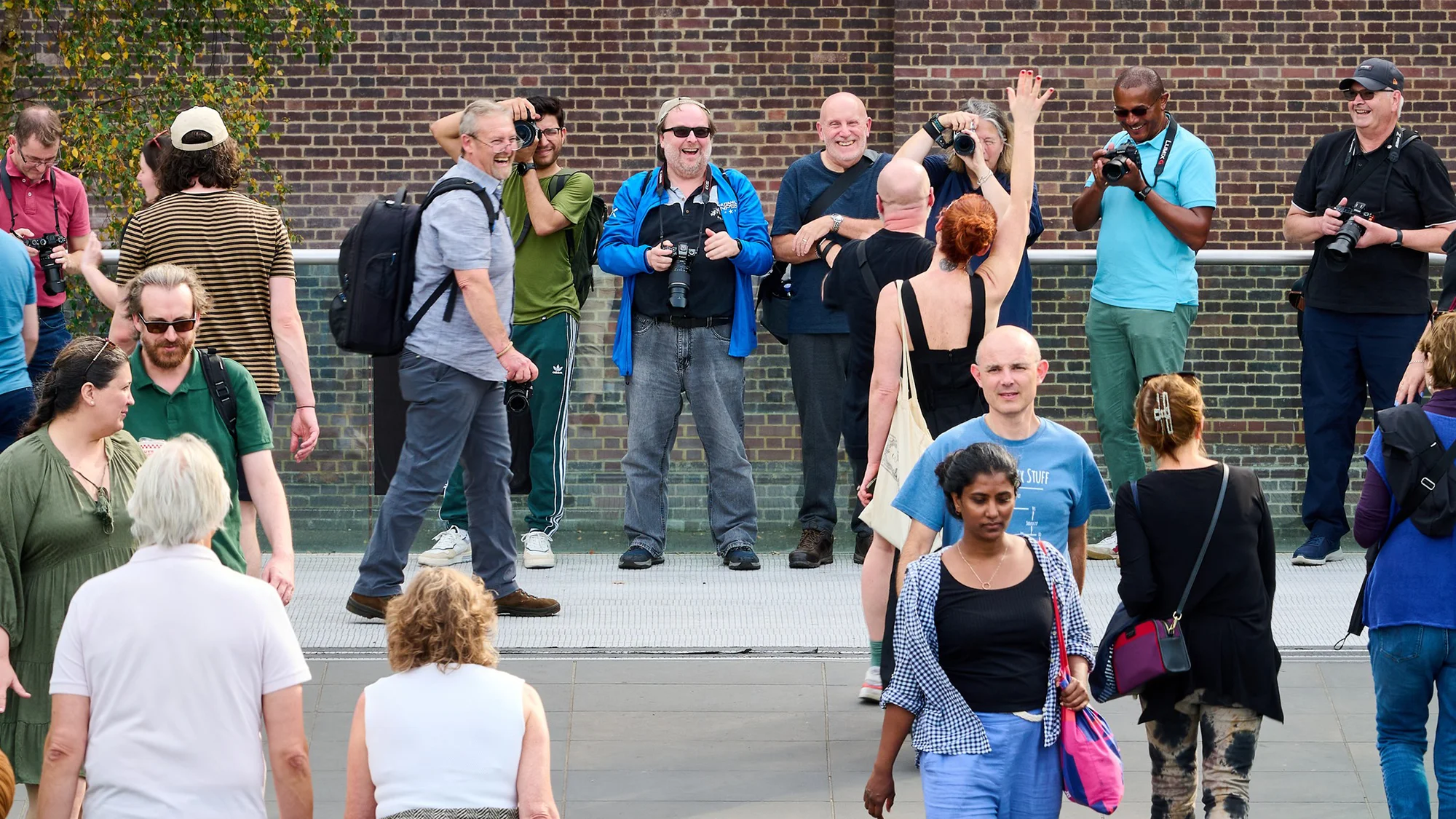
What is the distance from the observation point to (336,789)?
5.43 meters

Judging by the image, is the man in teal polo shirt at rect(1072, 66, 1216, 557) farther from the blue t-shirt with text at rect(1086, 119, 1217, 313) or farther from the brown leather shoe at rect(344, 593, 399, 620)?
the brown leather shoe at rect(344, 593, 399, 620)

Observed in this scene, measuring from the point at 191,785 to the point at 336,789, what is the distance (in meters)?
1.83

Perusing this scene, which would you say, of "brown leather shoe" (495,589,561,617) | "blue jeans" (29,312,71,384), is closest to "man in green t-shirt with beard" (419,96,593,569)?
"brown leather shoe" (495,589,561,617)

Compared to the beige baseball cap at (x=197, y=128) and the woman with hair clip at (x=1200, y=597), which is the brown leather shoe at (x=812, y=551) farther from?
the woman with hair clip at (x=1200, y=597)

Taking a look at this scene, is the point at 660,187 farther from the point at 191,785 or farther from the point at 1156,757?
the point at 191,785

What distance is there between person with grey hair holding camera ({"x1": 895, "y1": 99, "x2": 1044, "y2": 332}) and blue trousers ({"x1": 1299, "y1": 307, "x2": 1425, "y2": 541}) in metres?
1.31

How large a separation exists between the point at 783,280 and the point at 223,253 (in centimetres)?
286

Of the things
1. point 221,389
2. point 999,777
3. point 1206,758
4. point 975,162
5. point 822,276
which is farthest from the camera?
point 822,276

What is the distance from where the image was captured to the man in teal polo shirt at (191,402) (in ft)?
16.3

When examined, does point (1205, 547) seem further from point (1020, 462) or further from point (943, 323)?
point (943, 323)

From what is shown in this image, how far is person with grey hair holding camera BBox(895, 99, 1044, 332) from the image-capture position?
23.6 ft

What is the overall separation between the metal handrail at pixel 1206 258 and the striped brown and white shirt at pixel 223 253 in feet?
7.84

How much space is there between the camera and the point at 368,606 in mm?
→ 6879

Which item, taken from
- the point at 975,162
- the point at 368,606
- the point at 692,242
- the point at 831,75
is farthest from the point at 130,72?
the point at 975,162
